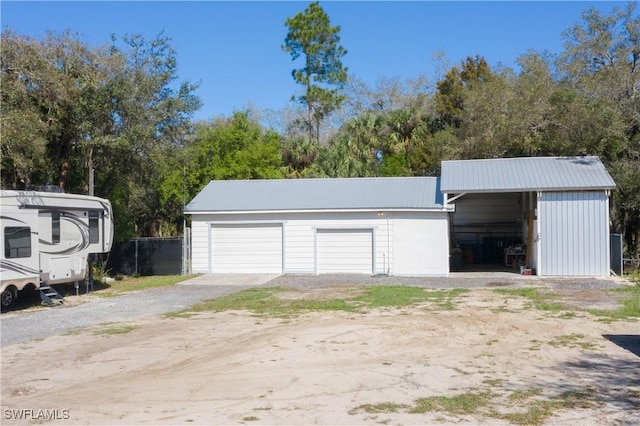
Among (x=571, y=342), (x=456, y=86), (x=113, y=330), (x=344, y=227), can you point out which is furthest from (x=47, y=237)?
(x=456, y=86)

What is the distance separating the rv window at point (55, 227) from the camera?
699 inches

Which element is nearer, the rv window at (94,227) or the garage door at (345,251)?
the rv window at (94,227)

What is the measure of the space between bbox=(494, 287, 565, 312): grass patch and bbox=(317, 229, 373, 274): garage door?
6.28 meters

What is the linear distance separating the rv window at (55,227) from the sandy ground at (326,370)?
552 centimetres

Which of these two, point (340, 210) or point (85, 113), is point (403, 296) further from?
point (85, 113)

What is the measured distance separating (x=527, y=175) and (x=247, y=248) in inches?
432

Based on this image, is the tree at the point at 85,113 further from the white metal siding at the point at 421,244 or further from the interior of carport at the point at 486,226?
the interior of carport at the point at 486,226

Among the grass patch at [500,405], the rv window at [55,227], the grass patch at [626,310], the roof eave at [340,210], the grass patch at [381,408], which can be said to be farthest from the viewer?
the roof eave at [340,210]

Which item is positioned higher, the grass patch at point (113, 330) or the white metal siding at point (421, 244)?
the white metal siding at point (421, 244)

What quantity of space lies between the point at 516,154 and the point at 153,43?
56.2 feet

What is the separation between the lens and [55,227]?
17.9 metres

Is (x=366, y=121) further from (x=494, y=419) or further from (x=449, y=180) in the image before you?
(x=494, y=419)

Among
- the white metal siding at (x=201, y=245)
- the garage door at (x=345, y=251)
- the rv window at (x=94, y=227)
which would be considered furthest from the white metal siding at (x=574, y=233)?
the rv window at (x=94, y=227)

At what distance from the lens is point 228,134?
3541 centimetres
